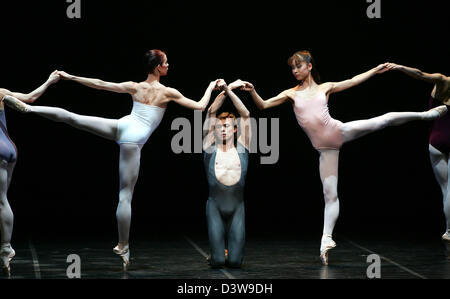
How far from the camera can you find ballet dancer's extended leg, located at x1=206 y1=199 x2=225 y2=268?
5570 mm

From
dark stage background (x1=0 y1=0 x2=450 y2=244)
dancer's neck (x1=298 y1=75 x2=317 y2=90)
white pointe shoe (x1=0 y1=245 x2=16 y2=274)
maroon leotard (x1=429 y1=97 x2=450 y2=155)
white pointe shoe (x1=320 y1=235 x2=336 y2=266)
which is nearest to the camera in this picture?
white pointe shoe (x1=0 y1=245 x2=16 y2=274)

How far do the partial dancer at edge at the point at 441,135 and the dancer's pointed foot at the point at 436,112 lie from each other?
0.62ft

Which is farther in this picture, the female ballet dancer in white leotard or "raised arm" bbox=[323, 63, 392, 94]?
"raised arm" bbox=[323, 63, 392, 94]

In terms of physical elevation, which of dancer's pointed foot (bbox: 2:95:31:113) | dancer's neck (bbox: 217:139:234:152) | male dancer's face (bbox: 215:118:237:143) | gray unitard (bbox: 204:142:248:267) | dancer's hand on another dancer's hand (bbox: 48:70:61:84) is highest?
dancer's hand on another dancer's hand (bbox: 48:70:61:84)

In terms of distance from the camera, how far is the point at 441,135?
239 inches

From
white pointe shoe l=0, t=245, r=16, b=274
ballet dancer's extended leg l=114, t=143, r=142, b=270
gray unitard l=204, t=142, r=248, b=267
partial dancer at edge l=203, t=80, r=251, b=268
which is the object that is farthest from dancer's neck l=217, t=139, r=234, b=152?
white pointe shoe l=0, t=245, r=16, b=274

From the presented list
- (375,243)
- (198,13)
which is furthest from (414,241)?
(198,13)

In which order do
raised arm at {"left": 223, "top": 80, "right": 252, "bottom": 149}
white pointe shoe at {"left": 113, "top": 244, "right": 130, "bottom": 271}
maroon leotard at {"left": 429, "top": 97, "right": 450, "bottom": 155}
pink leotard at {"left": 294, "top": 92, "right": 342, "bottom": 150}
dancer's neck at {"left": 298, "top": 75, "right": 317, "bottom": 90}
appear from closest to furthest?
white pointe shoe at {"left": 113, "top": 244, "right": 130, "bottom": 271}, raised arm at {"left": 223, "top": 80, "right": 252, "bottom": 149}, pink leotard at {"left": 294, "top": 92, "right": 342, "bottom": 150}, dancer's neck at {"left": 298, "top": 75, "right": 317, "bottom": 90}, maroon leotard at {"left": 429, "top": 97, "right": 450, "bottom": 155}

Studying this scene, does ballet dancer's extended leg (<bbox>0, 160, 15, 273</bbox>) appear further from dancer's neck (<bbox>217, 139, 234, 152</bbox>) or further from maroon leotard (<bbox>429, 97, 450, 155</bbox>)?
maroon leotard (<bbox>429, 97, 450, 155</bbox>)

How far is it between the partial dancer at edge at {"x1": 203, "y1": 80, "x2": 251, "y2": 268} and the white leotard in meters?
0.39

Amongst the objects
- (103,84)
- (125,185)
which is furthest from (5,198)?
(103,84)

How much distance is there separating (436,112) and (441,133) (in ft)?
0.91

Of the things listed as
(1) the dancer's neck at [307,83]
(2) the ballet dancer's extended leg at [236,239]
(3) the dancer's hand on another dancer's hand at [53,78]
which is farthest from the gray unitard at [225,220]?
(3) the dancer's hand on another dancer's hand at [53,78]
